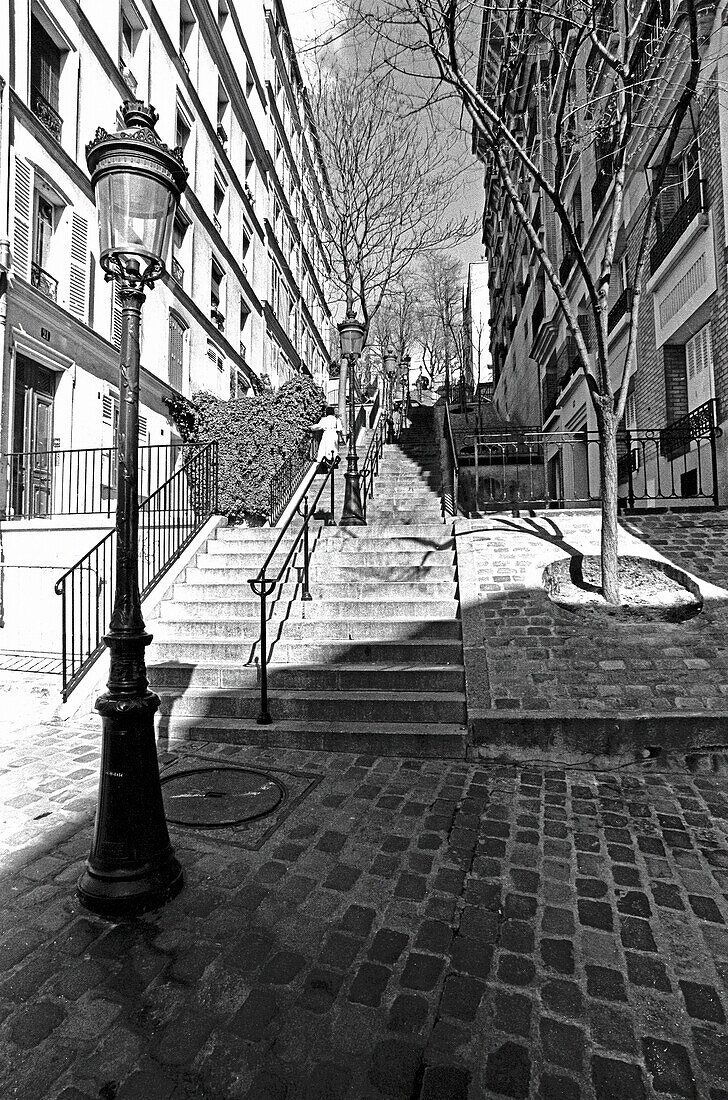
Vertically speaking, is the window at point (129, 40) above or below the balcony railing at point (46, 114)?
above

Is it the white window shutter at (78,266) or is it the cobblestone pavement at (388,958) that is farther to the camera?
the white window shutter at (78,266)

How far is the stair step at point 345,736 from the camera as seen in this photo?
186 inches

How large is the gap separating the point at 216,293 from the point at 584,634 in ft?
57.5

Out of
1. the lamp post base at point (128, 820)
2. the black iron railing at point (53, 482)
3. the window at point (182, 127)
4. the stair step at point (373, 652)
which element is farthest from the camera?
the window at point (182, 127)

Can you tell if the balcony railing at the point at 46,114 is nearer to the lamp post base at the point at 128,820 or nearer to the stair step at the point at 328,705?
the stair step at the point at 328,705

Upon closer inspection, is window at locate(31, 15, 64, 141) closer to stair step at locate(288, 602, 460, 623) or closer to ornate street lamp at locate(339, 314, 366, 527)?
ornate street lamp at locate(339, 314, 366, 527)

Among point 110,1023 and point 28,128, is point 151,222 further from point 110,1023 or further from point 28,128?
point 28,128

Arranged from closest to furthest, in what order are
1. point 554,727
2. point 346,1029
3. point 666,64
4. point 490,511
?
point 346,1029 < point 554,727 < point 490,511 < point 666,64

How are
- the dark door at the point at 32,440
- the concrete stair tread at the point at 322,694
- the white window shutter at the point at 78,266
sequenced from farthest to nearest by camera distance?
the white window shutter at the point at 78,266 < the dark door at the point at 32,440 < the concrete stair tread at the point at 322,694

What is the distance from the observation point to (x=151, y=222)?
2891mm

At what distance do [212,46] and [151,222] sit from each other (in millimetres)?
20855

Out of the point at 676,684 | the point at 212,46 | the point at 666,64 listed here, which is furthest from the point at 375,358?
the point at 676,684

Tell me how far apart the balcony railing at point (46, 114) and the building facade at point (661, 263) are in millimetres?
7807

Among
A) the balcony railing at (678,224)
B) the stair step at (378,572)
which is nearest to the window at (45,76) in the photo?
the stair step at (378,572)
